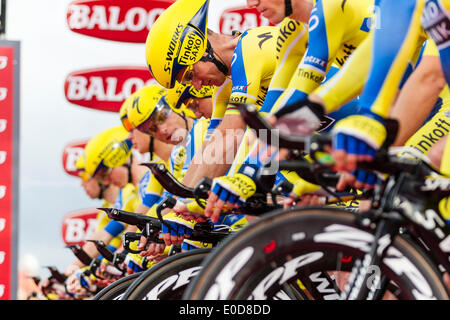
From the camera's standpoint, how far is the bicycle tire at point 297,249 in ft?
6.11

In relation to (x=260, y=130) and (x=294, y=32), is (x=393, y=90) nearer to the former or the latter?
(x=260, y=130)

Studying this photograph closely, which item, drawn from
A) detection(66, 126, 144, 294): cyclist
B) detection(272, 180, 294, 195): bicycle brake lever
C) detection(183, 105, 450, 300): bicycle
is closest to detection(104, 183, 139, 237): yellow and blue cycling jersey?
detection(66, 126, 144, 294): cyclist

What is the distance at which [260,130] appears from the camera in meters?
2.02

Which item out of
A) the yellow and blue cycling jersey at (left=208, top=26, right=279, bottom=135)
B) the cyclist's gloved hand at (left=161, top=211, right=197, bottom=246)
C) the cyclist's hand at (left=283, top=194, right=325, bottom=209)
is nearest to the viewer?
the cyclist's hand at (left=283, top=194, right=325, bottom=209)

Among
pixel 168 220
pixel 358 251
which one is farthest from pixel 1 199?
pixel 358 251

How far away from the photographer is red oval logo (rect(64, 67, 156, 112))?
37.3 feet

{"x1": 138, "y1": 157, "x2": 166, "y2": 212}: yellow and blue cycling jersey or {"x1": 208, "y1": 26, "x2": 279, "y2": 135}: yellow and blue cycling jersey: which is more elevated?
{"x1": 208, "y1": 26, "x2": 279, "y2": 135}: yellow and blue cycling jersey

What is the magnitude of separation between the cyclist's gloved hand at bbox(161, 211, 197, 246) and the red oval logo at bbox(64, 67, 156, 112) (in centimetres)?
796

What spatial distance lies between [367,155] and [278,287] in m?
0.53

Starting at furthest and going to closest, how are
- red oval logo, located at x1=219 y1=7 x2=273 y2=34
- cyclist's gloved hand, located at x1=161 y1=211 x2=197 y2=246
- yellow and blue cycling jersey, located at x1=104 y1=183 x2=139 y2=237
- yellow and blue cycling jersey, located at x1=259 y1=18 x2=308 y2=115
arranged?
red oval logo, located at x1=219 y1=7 x2=273 y2=34
yellow and blue cycling jersey, located at x1=104 y1=183 x2=139 y2=237
yellow and blue cycling jersey, located at x1=259 y1=18 x2=308 y2=115
cyclist's gloved hand, located at x1=161 y1=211 x2=197 y2=246

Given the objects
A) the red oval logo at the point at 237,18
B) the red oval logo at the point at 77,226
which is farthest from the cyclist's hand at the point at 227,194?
the red oval logo at the point at 77,226

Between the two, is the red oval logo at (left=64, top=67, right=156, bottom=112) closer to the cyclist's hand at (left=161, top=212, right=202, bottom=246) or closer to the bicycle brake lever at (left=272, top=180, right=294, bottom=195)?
the cyclist's hand at (left=161, top=212, right=202, bottom=246)

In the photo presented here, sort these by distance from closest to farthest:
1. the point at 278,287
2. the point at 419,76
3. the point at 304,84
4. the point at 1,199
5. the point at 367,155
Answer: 1. the point at 367,155
2. the point at 278,287
3. the point at 419,76
4. the point at 304,84
5. the point at 1,199

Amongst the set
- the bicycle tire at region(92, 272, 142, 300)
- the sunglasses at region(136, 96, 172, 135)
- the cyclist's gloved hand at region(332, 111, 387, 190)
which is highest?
the cyclist's gloved hand at region(332, 111, 387, 190)
